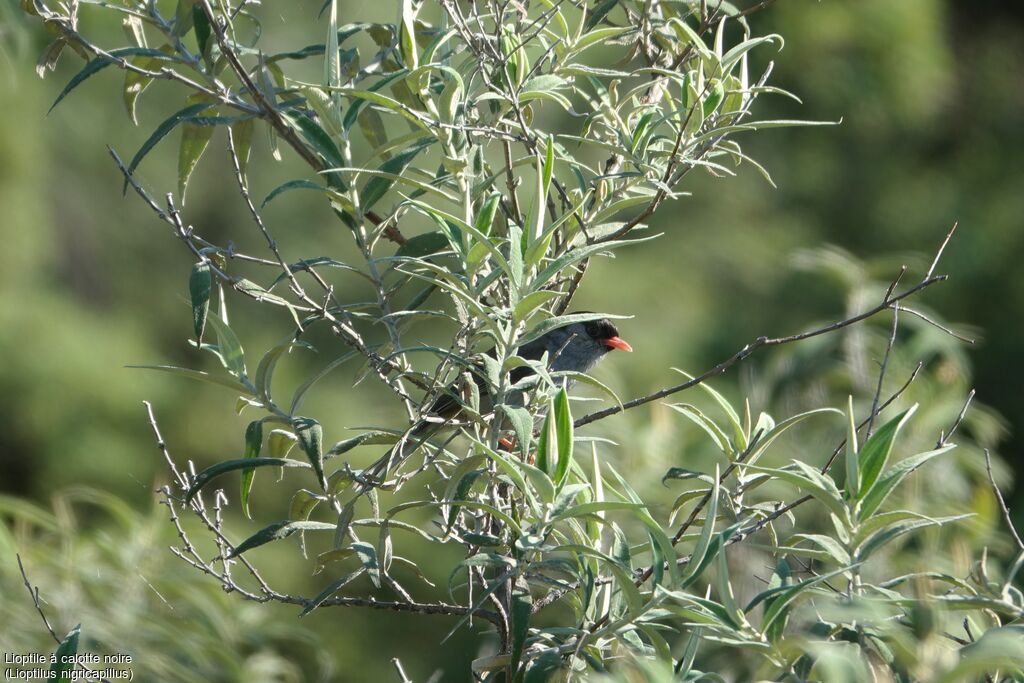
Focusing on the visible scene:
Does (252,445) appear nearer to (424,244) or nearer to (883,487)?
→ (424,244)

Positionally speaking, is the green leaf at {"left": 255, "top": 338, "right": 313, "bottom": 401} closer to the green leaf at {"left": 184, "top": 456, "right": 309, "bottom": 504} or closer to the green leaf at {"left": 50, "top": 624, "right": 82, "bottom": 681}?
the green leaf at {"left": 184, "top": 456, "right": 309, "bottom": 504}

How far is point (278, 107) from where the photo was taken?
7.57 ft

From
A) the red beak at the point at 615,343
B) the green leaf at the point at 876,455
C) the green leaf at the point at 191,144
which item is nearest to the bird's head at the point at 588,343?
the red beak at the point at 615,343

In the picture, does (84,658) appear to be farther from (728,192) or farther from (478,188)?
(728,192)

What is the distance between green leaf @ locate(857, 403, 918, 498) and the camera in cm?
205

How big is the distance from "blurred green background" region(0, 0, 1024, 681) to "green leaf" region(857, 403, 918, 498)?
490 cm

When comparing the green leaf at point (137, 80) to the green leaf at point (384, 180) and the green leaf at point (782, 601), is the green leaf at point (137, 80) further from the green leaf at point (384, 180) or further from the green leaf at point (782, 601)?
the green leaf at point (782, 601)

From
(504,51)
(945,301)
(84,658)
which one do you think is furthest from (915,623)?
(945,301)

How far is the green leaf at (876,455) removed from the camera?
205 cm

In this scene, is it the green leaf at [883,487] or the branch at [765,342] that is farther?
the branch at [765,342]

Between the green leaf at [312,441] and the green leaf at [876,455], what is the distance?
1144mm

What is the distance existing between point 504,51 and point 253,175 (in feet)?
21.6

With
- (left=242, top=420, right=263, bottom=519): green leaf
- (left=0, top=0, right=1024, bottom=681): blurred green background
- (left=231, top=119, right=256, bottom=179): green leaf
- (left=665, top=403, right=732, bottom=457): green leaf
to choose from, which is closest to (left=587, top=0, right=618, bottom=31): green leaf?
(left=231, top=119, right=256, bottom=179): green leaf

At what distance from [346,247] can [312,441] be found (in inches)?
260
